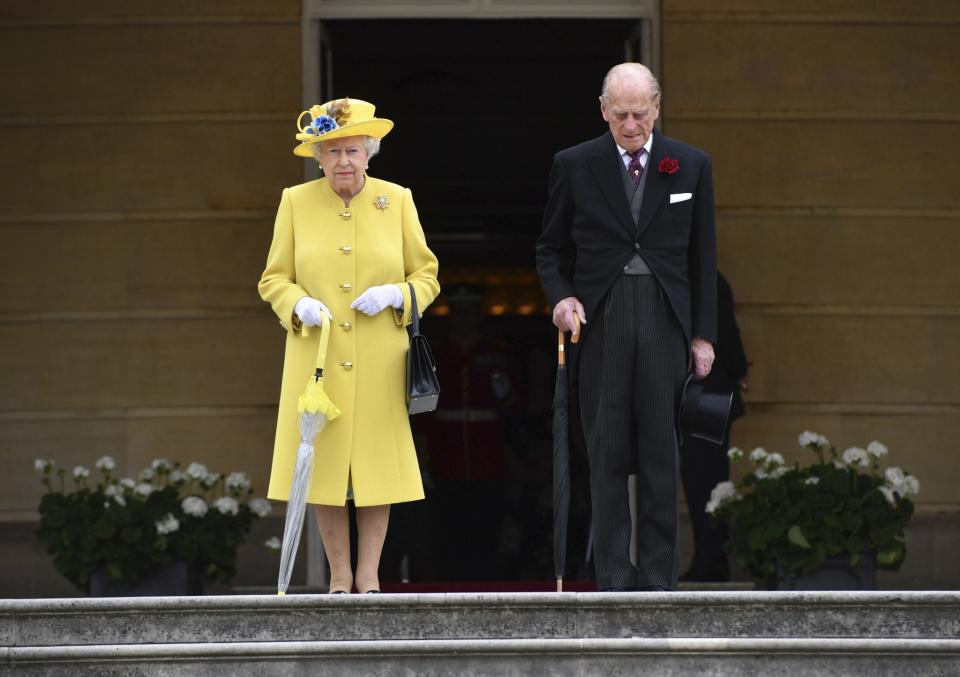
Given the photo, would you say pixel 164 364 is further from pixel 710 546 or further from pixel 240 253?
pixel 710 546

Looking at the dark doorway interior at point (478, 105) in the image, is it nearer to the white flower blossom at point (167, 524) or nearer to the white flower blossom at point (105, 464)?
the white flower blossom at point (105, 464)

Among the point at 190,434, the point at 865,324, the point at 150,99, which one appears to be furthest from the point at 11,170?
the point at 865,324

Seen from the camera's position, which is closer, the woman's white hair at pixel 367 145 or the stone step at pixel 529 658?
the stone step at pixel 529 658

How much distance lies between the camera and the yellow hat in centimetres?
630

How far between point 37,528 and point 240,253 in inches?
68.6

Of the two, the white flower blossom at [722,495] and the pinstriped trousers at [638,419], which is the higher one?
the pinstriped trousers at [638,419]

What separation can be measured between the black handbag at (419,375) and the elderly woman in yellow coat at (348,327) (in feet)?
0.16

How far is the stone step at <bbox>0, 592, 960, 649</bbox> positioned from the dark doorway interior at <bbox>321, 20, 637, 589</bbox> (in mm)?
1764

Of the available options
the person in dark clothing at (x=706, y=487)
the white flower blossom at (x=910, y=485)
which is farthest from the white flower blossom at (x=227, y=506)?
the white flower blossom at (x=910, y=485)

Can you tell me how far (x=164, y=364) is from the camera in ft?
31.9

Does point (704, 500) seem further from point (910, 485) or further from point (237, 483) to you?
point (237, 483)

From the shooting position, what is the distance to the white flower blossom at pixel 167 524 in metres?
8.70

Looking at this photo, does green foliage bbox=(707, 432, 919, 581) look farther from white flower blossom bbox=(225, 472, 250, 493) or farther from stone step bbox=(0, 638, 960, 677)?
stone step bbox=(0, 638, 960, 677)

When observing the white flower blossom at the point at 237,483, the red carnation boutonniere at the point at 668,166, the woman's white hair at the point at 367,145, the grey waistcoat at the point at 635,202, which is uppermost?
the woman's white hair at the point at 367,145
